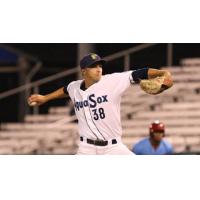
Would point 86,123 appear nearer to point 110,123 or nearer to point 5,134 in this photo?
point 110,123

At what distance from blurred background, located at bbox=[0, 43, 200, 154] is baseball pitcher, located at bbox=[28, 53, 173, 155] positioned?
4.00 m

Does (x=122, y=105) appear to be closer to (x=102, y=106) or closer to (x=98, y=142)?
(x=98, y=142)

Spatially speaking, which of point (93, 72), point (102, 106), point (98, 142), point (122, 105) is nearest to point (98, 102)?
point (102, 106)

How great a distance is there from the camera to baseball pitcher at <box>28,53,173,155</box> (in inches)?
371

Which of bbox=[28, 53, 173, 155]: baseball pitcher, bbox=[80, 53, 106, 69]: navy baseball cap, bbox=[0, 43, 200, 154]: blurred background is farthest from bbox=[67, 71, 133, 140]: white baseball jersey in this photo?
bbox=[0, 43, 200, 154]: blurred background

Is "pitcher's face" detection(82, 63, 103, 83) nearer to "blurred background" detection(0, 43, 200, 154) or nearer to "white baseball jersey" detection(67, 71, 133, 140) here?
"white baseball jersey" detection(67, 71, 133, 140)

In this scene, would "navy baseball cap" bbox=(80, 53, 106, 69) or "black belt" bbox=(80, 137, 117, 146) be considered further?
"black belt" bbox=(80, 137, 117, 146)

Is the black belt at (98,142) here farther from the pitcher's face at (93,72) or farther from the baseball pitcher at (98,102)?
the pitcher's face at (93,72)

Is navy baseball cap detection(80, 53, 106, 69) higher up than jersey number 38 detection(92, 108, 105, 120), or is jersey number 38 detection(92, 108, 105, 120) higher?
navy baseball cap detection(80, 53, 106, 69)

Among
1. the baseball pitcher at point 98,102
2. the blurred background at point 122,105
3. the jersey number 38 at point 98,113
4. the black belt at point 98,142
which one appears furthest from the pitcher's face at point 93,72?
the blurred background at point 122,105

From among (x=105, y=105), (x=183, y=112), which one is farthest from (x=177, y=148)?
(x=105, y=105)

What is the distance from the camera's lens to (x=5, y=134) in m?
16.9
